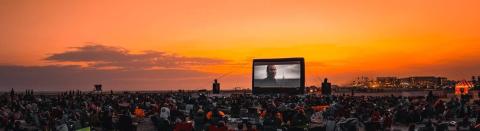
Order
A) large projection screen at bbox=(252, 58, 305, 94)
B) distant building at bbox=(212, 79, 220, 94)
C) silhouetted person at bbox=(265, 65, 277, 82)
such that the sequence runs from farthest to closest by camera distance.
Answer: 1. distant building at bbox=(212, 79, 220, 94)
2. silhouetted person at bbox=(265, 65, 277, 82)
3. large projection screen at bbox=(252, 58, 305, 94)

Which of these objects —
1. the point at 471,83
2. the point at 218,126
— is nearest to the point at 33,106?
the point at 218,126

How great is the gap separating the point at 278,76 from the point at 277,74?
0.29 m

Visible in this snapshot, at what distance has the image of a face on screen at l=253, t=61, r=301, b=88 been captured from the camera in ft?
175

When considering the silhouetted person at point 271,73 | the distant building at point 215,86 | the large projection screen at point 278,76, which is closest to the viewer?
the large projection screen at point 278,76

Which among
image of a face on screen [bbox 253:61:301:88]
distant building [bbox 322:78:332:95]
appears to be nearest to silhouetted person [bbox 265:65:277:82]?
image of a face on screen [bbox 253:61:301:88]

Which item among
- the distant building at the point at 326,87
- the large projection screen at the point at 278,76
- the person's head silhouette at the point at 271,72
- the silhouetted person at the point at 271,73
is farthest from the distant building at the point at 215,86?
the distant building at the point at 326,87

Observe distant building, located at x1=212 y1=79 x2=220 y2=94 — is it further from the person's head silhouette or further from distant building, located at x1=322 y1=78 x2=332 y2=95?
distant building, located at x1=322 y1=78 x2=332 y2=95

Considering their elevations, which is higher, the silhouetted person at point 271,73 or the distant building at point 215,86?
the silhouetted person at point 271,73

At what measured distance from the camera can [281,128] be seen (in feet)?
57.0

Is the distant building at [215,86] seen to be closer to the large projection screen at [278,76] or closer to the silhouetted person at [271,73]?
the large projection screen at [278,76]

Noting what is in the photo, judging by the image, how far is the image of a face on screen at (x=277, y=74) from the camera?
Answer: 53219mm

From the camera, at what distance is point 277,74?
2125 inches

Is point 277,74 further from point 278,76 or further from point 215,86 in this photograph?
point 215,86

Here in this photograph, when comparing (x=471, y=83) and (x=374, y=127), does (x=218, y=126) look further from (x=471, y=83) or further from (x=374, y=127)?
(x=471, y=83)
